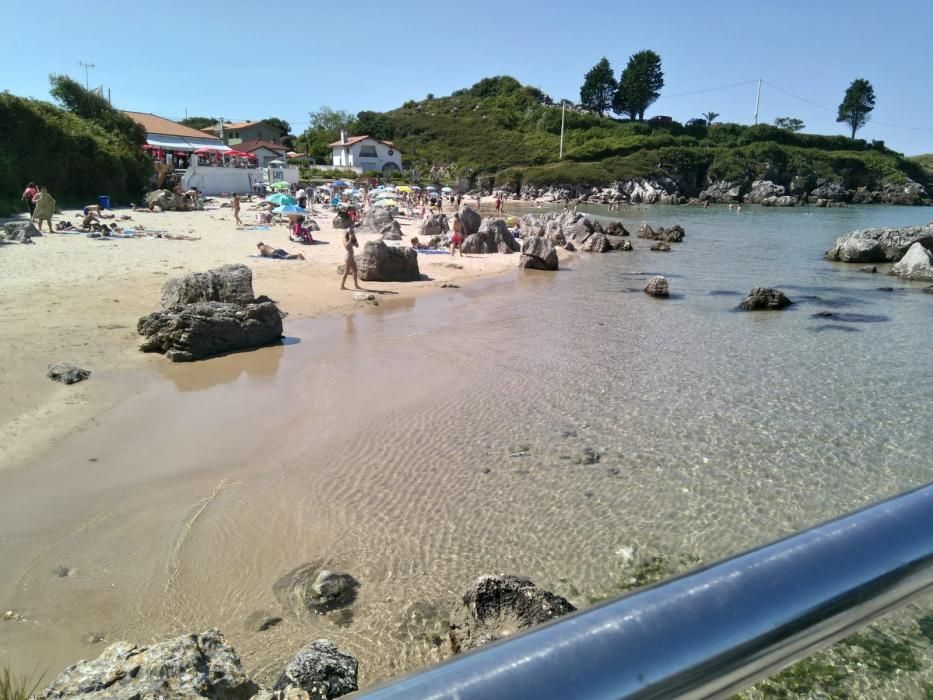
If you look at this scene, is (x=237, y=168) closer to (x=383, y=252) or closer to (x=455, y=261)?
(x=455, y=261)

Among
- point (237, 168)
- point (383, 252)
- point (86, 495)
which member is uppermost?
point (237, 168)

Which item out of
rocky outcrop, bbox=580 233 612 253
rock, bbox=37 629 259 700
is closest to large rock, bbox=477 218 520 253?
rocky outcrop, bbox=580 233 612 253

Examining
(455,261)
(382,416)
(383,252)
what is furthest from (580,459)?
(455,261)

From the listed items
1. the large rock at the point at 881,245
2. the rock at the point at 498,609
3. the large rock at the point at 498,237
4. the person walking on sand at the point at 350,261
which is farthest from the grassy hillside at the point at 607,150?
the rock at the point at 498,609

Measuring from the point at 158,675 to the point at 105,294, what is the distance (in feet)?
46.7

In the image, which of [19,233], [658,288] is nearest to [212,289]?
[658,288]

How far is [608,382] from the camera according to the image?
10617 millimetres

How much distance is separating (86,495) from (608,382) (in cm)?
758

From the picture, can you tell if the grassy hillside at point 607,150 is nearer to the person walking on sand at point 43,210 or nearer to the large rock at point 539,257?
the large rock at point 539,257

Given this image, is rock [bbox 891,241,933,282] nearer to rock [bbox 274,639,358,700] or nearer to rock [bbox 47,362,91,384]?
rock [bbox 274,639,358,700]

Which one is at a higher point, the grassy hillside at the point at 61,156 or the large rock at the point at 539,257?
the grassy hillside at the point at 61,156

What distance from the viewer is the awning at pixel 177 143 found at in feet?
170

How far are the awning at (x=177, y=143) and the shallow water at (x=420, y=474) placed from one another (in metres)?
46.0

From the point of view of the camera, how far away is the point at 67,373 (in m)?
9.66
